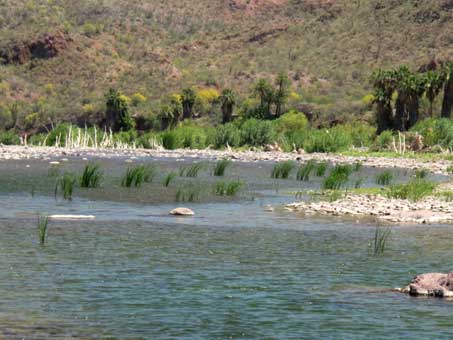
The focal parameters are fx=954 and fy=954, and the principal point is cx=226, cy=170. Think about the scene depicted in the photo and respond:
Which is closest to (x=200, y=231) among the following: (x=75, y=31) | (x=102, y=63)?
(x=102, y=63)

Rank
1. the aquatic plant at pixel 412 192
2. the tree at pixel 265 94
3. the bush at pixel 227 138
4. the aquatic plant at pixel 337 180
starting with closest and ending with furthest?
the aquatic plant at pixel 412 192, the aquatic plant at pixel 337 180, the bush at pixel 227 138, the tree at pixel 265 94

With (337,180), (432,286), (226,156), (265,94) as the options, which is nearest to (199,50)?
(265,94)

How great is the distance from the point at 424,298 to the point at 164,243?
7148mm

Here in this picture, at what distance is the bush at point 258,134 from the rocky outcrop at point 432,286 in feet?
183

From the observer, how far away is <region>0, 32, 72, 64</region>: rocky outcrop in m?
120

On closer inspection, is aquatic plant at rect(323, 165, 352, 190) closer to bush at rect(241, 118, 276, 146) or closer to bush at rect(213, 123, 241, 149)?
bush at rect(241, 118, 276, 146)

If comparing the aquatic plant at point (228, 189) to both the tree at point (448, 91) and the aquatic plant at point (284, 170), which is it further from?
the tree at point (448, 91)

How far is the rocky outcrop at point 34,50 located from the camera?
12038 centimetres

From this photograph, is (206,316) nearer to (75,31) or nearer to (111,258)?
(111,258)

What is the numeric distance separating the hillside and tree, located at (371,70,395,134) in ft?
74.6

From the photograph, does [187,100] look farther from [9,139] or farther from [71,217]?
[71,217]

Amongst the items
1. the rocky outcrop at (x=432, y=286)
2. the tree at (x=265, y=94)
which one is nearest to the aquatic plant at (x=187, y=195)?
the rocky outcrop at (x=432, y=286)

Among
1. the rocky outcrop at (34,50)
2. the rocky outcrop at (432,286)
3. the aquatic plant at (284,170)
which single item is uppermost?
the rocky outcrop at (34,50)

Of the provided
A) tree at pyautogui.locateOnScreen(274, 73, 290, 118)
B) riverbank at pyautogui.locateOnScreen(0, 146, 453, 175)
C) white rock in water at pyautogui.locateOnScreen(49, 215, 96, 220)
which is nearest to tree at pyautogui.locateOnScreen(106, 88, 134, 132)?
tree at pyautogui.locateOnScreen(274, 73, 290, 118)
